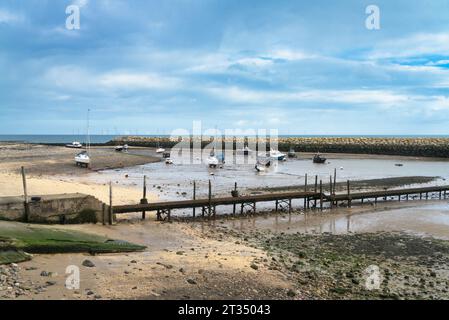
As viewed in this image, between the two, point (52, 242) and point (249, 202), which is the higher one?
point (52, 242)

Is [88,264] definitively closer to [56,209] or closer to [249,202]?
[56,209]

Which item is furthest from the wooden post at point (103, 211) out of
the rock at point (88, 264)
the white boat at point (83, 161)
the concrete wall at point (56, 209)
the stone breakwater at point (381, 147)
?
the stone breakwater at point (381, 147)

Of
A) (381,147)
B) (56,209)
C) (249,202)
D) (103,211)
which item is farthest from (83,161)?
(381,147)

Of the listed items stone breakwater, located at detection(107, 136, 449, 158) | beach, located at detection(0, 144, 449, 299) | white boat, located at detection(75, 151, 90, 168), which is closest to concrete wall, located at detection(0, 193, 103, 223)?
beach, located at detection(0, 144, 449, 299)

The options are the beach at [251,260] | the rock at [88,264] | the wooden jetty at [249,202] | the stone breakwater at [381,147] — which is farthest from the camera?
the stone breakwater at [381,147]

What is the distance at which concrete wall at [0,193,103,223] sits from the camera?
17078 millimetres

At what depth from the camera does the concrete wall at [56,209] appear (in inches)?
672

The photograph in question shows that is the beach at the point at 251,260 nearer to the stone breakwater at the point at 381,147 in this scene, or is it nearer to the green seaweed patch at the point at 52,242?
the green seaweed patch at the point at 52,242

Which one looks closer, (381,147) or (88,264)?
(88,264)

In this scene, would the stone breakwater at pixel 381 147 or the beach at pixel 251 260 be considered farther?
the stone breakwater at pixel 381 147

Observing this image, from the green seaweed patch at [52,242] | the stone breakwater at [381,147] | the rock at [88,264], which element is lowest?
the rock at [88,264]

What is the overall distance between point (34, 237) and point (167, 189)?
22149 millimetres

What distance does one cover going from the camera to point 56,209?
18.3 meters

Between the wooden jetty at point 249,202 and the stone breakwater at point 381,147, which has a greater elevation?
the stone breakwater at point 381,147
